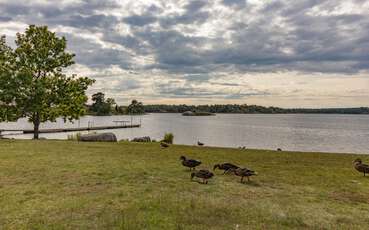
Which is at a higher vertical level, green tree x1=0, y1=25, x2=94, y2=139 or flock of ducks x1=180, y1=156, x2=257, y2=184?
green tree x1=0, y1=25, x2=94, y2=139

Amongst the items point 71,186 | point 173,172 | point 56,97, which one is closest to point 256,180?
point 173,172

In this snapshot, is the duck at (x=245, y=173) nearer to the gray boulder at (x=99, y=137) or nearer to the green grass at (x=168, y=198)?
the green grass at (x=168, y=198)

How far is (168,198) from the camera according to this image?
8.92 metres

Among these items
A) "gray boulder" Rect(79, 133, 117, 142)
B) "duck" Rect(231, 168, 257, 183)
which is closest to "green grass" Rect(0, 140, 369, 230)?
"duck" Rect(231, 168, 257, 183)

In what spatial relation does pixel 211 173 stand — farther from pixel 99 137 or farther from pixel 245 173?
pixel 99 137

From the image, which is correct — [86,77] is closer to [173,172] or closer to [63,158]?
[63,158]

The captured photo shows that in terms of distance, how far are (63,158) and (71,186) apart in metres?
6.66

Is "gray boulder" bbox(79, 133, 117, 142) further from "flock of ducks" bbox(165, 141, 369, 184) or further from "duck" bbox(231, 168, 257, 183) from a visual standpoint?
"duck" bbox(231, 168, 257, 183)

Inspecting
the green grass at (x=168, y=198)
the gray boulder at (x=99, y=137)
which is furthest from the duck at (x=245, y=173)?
the gray boulder at (x=99, y=137)

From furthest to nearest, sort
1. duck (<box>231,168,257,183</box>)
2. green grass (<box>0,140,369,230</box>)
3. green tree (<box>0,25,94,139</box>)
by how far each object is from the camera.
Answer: green tree (<box>0,25,94,139</box>) → duck (<box>231,168,257,183</box>) → green grass (<box>0,140,369,230</box>)

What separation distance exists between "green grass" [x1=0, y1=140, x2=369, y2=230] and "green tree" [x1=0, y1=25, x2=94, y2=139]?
19150 millimetres

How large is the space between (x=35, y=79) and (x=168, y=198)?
28389 mm

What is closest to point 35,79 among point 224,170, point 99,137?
point 99,137

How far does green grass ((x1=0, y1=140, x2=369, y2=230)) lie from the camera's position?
718 cm
